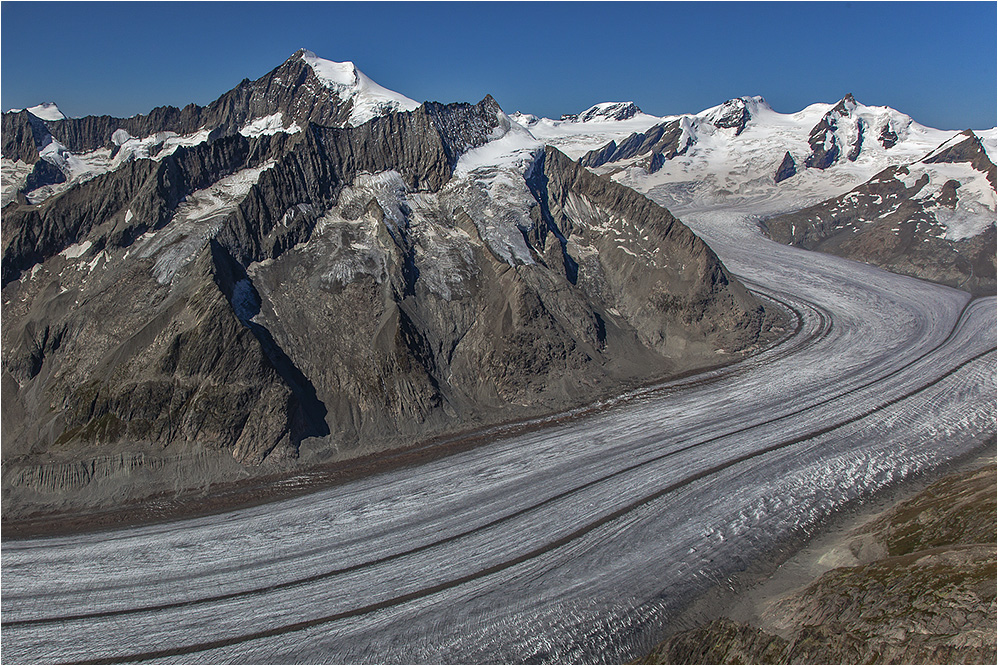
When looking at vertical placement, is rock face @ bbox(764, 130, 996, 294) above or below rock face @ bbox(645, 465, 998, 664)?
above

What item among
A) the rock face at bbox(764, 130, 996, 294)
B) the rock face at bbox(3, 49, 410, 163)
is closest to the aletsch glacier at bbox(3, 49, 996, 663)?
the rock face at bbox(764, 130, 996, 294)

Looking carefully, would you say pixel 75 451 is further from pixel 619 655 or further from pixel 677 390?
pixel 677 390

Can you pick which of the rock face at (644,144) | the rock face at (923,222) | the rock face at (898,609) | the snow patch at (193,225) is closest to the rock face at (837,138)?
Answer: the rock face at (644,144)

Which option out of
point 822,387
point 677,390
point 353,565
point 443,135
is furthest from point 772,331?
point 353,565

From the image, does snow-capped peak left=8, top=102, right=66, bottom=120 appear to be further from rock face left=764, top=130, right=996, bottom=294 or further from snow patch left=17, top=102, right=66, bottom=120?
rock face left=764, top=130, right=996, bottom=294

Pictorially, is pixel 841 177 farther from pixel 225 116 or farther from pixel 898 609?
pixel 898 609

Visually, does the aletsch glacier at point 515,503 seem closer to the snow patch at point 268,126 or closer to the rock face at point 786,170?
the snow patch at point 268,126
